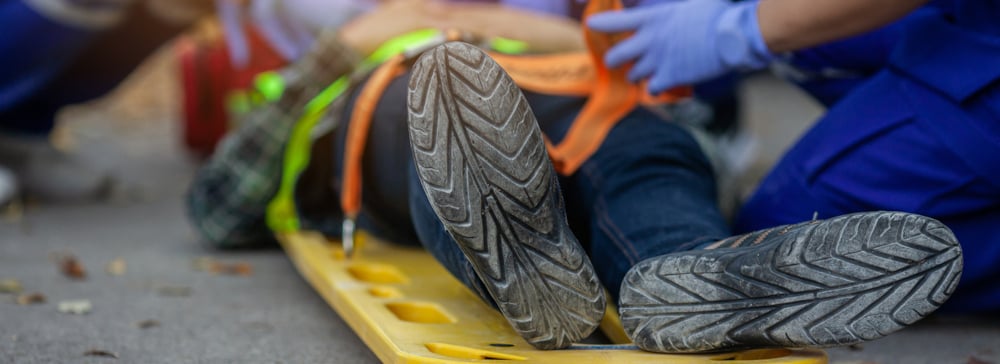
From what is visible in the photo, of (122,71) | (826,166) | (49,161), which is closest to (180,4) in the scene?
(122,71)

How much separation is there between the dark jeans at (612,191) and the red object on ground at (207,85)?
146cm

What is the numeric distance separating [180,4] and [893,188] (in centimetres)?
196

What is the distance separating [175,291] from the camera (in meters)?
1.55

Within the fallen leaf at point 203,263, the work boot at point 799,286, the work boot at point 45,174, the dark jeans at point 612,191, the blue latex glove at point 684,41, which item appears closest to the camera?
the work boot at point 799,286

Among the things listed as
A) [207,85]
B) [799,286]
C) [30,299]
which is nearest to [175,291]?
[30,299]

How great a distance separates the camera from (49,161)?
2592mm

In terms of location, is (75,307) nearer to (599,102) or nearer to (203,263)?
(203,263)

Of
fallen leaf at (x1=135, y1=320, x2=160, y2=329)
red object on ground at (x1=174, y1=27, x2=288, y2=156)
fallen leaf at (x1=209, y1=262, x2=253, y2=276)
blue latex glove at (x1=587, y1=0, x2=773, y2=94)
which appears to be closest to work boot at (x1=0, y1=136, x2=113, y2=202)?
red object on ground at (x1=174, y1=27, x2=288, y2=156)

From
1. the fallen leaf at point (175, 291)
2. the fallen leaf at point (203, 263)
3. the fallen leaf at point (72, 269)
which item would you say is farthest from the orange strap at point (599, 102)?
the fallen leaf at point (72, 269)

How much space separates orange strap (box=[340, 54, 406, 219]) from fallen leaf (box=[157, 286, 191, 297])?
1.12ft

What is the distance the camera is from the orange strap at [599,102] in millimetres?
1264

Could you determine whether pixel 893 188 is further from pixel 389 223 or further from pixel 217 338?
pixel 217 338

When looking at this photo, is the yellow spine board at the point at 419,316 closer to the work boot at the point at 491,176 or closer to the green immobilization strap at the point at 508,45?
the work boot at the point at 491,176

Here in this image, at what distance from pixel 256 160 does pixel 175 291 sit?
10.7 inches
